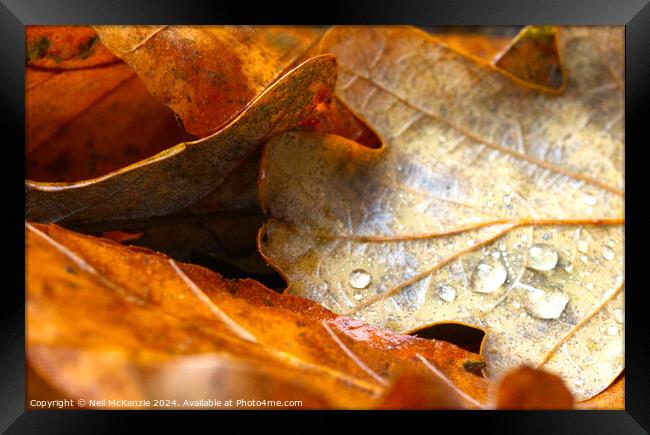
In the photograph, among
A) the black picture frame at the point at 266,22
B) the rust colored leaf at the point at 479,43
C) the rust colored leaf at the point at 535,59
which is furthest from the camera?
the rust colored leaf at the point at 479,43

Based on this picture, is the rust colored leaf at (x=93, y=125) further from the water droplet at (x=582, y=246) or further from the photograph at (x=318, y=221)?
the water droplet at (x=582, y=246)

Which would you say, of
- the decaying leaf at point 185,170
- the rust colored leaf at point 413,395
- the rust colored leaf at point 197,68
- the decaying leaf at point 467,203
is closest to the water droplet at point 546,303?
the decaying leaf at point 467,203

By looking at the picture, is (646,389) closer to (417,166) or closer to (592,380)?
(592,380)

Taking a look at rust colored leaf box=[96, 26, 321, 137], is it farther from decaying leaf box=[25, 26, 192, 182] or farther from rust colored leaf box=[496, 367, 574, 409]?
rust colored leaf box=[496, 367, 574, 409]

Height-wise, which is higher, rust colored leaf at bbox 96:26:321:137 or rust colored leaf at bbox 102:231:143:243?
rust colored leaf at bbox 96:26:321:137

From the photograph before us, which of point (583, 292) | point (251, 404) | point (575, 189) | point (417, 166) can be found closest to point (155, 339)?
point (251, 404)

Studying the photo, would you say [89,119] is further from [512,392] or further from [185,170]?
[512,392]

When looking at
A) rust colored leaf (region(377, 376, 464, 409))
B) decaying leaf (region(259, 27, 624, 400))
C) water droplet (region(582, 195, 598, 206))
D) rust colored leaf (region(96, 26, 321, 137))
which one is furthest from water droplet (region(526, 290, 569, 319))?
rust colored leaf (region(96, 26, 321, 137))

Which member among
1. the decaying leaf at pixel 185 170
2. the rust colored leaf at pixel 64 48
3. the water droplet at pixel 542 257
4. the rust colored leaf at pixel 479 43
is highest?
the rust colored leaf at pixel 64 48

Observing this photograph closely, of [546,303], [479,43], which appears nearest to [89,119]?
[546,303]
